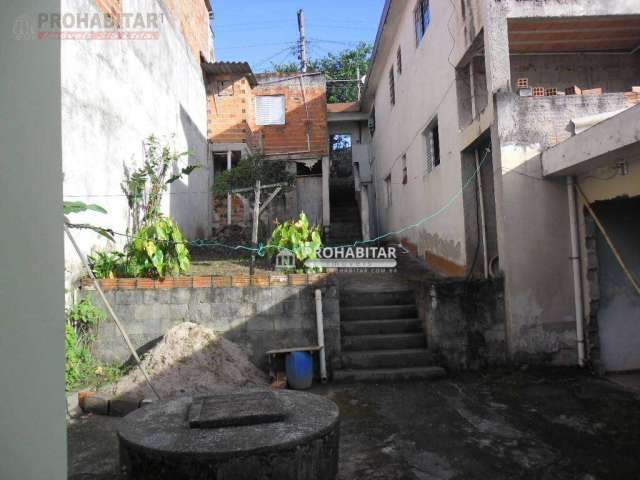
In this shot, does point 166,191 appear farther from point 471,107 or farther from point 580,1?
point 580,1

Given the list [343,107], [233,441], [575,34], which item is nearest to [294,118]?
[343,107]

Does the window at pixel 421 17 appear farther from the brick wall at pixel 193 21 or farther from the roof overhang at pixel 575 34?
the brick wall at pixel 193 21

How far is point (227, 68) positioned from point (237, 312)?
9.69 m

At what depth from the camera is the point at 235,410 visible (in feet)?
10.9

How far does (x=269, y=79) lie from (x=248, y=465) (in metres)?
14.9

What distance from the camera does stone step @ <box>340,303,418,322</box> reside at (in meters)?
6.89

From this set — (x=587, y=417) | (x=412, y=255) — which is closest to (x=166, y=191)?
(x=412, y=255)

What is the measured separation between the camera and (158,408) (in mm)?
3705

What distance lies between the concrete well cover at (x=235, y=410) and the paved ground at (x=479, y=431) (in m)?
0.81

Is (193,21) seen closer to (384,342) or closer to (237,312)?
(237,312)

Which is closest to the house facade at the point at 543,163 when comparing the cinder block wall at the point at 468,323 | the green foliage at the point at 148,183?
the cinder block wall at the point at 468,323

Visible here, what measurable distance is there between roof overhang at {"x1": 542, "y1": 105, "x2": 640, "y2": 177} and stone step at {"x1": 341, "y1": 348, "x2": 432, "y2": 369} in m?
2.87

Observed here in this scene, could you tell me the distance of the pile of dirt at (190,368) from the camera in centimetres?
534

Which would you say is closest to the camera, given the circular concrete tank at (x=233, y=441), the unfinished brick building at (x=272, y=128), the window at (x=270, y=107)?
the circular concrete tank at (x=233, y=441)
